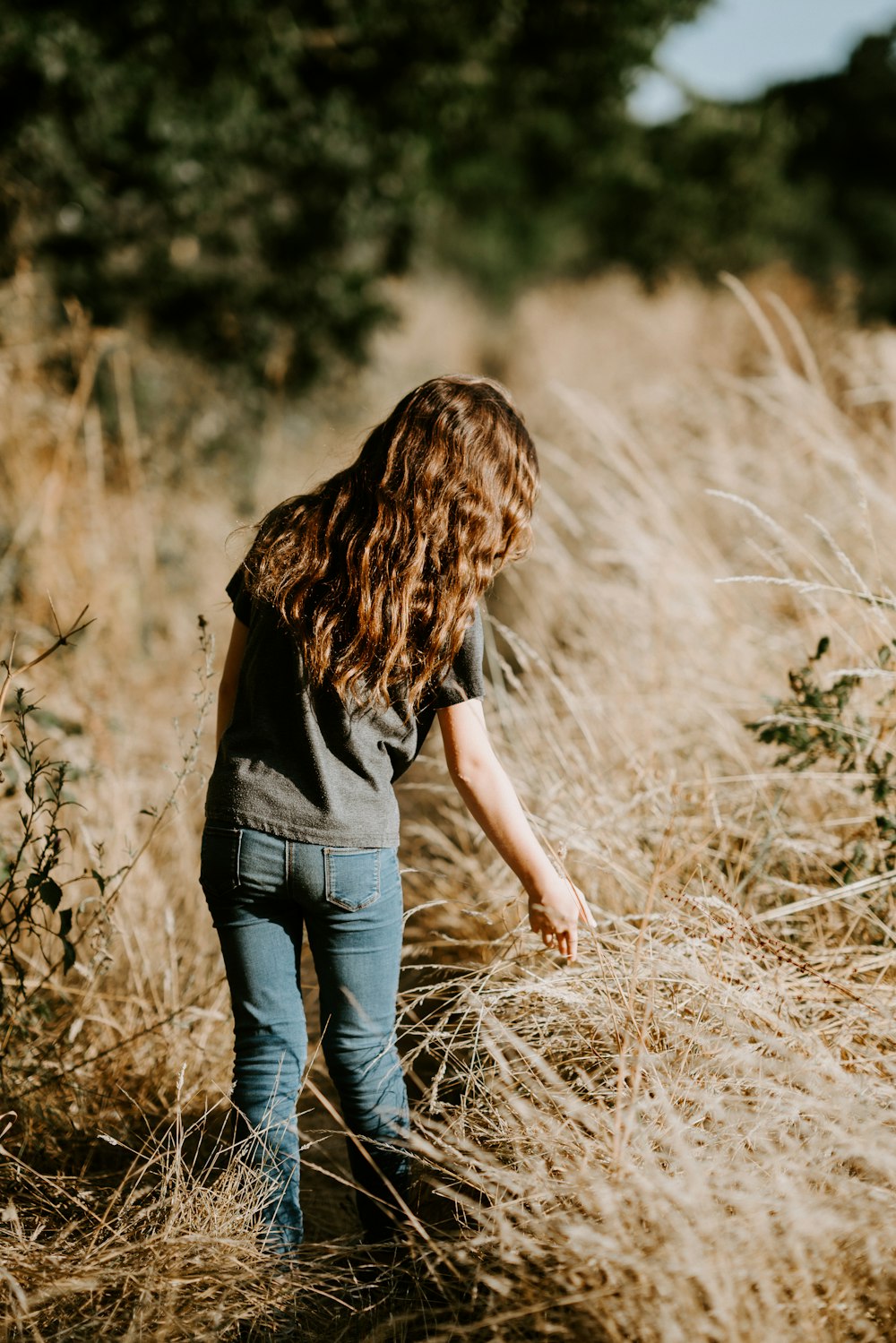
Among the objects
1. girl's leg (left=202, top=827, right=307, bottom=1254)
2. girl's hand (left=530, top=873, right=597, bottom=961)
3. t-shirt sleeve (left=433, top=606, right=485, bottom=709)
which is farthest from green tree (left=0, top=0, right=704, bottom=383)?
girl's hand (left=530, top=873, right=597, bottom=961)

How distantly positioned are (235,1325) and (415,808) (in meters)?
1.90

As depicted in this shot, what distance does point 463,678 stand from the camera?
1.57 metres

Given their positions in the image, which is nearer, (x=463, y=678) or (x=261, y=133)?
(x=463, y=678)

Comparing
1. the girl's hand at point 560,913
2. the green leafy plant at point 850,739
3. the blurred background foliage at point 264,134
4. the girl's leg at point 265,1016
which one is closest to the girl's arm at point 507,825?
the girl's hand at point 560,913

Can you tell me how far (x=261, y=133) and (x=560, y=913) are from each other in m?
6.28

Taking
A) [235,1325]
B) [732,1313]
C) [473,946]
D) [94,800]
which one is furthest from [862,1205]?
[94,800]

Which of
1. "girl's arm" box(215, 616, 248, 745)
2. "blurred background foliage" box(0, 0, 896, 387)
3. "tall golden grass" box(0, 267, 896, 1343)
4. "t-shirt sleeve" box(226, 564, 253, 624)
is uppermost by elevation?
"blurred background foliage" box(0, 0, 896, 387)

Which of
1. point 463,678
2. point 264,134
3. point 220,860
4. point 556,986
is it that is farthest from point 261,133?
point 556,986

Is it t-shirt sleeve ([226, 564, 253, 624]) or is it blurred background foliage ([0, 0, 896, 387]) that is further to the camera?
blurred background foliage ([0, 0, 896, 387])

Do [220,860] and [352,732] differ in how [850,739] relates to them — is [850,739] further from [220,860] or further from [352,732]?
[220,860]

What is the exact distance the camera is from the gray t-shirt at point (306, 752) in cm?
154

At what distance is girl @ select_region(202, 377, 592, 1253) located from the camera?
1.55 meters

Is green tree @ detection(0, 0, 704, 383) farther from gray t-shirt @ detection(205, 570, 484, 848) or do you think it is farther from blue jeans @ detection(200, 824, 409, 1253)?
blue jeans @ detection(200, 824, 409, 1253)

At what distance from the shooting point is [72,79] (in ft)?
16.8
